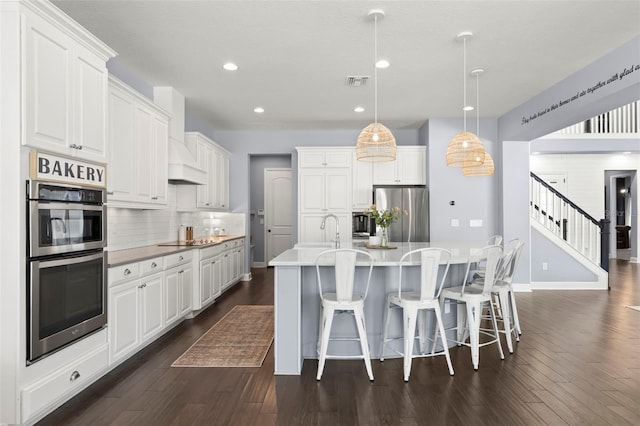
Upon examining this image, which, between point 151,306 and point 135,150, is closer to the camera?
point 151,306

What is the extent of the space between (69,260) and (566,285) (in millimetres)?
7125

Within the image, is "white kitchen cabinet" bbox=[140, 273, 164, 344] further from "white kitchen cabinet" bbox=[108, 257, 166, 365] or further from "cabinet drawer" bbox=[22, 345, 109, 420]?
"cabinet drawer" bbox=[22, 345, 109, 420]

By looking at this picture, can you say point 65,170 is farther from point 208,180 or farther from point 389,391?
point 208,180

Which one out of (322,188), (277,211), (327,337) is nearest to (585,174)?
(322,188)

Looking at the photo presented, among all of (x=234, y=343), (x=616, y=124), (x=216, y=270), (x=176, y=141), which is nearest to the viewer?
(x=234, y=343)

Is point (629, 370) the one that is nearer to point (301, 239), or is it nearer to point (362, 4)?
point (362, 4)

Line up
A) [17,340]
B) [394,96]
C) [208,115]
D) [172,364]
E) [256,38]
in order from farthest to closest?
[208,115]
[394,96]
[256,38]
[172,364]
[17,340]

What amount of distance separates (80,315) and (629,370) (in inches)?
167

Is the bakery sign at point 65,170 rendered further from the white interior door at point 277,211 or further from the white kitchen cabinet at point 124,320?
the white interior door at point 277,211

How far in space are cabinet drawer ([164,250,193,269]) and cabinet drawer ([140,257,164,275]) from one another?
0.40ft

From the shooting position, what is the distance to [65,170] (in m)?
2.44

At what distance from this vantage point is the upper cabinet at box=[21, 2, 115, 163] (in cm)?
219

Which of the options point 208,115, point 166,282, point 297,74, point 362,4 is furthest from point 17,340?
point 208,115

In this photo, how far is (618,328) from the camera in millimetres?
4293
